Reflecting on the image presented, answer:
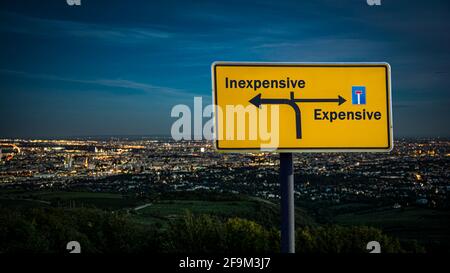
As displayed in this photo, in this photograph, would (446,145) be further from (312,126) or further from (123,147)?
(123,147)

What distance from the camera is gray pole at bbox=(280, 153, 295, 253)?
4.18 metres

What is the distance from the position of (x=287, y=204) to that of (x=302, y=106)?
100 centimetres

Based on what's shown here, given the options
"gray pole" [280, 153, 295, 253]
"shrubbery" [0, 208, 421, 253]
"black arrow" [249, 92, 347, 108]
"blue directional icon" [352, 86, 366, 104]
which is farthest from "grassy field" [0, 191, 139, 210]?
"blue directional icon" [352, 86, 366, 104]

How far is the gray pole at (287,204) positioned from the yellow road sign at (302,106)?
18cm

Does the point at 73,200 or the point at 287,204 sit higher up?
the point at 287,204

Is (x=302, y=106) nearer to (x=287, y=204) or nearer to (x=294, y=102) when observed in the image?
(x=294, y=102)

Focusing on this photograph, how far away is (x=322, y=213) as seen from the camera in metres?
23.6

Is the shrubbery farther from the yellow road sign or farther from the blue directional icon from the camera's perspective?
the blue directional icon

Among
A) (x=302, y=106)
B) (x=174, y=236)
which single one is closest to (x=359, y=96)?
(x=302, y=106)

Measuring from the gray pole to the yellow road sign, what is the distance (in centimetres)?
18

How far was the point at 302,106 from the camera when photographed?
4.21 m

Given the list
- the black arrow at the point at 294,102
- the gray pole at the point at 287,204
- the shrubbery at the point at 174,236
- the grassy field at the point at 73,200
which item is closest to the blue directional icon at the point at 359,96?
the black arrow at the point at 294,102
